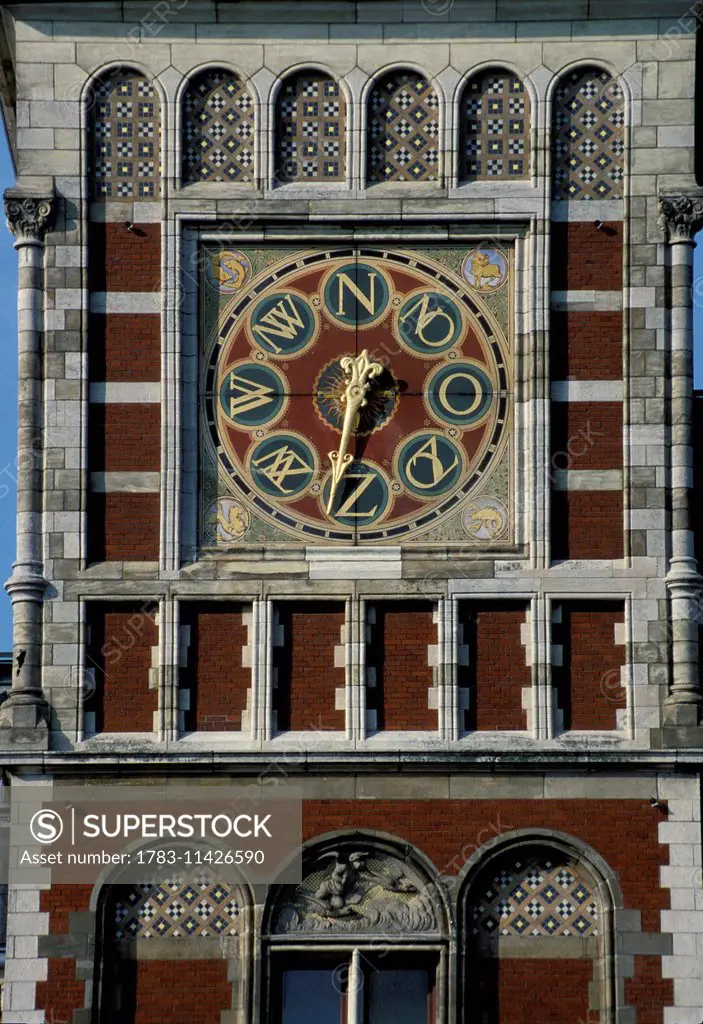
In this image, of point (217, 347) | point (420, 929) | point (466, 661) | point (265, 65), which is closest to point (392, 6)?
point (265, 65)

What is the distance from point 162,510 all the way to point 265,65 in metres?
5.68

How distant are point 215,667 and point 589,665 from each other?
4384 millimetres

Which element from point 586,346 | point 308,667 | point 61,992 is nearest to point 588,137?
point 586,346

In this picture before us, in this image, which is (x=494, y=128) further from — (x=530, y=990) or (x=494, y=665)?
(x=530, y=990)

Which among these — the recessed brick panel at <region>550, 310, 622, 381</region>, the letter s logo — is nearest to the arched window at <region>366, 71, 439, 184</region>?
the recessed brick panel at <region>550, 310, 622, 381</region>

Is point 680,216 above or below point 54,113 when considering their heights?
below

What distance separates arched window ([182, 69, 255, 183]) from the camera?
3641 cm

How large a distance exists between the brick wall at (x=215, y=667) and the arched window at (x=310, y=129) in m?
5.43

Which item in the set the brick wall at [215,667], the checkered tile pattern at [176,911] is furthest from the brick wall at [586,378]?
the checkered tile pattern at [176,911]

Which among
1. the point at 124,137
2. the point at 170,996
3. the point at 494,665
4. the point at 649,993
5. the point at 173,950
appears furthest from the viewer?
the point at 124,137

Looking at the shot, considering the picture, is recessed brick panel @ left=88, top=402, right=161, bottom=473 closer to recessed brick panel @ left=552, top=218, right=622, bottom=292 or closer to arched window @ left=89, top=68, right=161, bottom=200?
arched window @ left=89, top=68, right=161, bottom=200

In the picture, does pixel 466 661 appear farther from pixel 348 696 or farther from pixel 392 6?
pixel 392 6

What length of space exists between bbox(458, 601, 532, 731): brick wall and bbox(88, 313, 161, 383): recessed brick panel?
4.75 metres

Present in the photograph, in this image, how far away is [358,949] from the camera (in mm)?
34094
